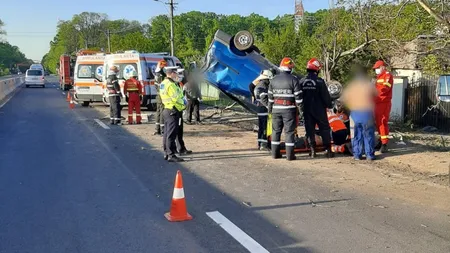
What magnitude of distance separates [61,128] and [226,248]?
10.5 metres

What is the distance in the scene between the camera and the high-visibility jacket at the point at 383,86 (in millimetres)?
9039

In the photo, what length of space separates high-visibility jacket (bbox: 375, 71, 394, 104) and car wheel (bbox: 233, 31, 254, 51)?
347 centimetres

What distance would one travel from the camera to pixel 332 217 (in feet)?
17.9

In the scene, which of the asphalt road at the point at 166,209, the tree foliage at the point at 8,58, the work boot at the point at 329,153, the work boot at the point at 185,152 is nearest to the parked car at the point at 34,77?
the asphalt road at the point at 166,209

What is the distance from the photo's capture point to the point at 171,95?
8641 millimetres

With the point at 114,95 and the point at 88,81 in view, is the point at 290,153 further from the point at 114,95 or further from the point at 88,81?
the point at 88,81

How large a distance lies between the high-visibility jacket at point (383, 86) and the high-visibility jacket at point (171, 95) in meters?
3.73

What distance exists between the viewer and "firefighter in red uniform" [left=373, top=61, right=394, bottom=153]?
9.05 m

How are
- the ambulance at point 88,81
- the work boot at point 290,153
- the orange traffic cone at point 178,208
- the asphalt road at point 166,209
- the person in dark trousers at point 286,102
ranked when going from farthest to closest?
the ambulance at point 88,81 < the work boot at point 290,153 < the person in dark trousers at point 286,102 < the orange traffic cone at point 178,208 < the asphalt road at point 166,209

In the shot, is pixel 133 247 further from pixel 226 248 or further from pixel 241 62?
pixel 241 62

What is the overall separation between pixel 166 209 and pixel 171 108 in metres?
3.19

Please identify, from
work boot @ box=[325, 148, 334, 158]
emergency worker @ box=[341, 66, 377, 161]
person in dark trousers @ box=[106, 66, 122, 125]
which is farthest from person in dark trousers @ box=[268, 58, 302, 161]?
person in dark trousers @ box=[106, 66, 122, 125]

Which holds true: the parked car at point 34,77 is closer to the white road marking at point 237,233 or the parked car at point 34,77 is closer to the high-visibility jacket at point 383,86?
the high-visibility jacket at point 383,86

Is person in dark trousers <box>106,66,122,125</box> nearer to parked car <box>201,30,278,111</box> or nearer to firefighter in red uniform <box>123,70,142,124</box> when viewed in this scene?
firefighter in red uniform <box>123,70,142,124</box>
